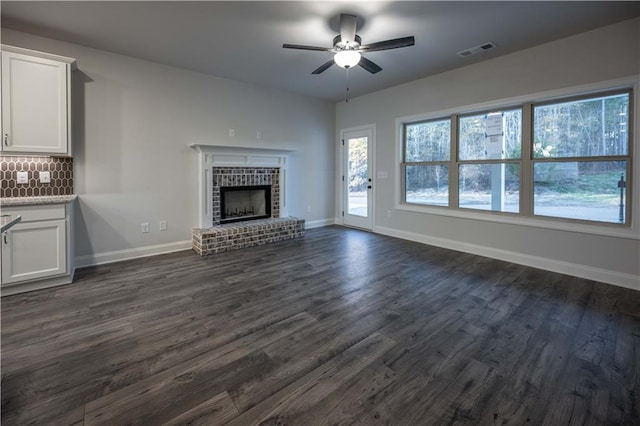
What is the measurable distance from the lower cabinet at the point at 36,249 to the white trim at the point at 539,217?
4882 millimetres

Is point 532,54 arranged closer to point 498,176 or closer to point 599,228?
point 498,176

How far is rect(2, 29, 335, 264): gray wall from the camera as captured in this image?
386 cm

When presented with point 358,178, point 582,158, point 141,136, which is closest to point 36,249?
point 141,136

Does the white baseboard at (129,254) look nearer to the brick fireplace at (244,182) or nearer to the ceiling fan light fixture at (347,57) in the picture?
the brick fireplace at (244,182)

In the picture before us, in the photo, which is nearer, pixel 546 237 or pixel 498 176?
pixel 546 237

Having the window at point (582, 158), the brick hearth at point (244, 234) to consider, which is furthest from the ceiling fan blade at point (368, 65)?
the brick hearth at point (244, 234)

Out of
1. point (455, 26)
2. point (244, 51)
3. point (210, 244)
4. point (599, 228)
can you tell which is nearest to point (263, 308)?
point (210, 244)

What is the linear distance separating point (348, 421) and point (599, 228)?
373 cm

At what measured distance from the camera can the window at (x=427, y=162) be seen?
5027 mm

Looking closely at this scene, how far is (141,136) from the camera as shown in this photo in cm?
429

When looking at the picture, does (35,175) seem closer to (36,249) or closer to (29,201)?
(29,201)

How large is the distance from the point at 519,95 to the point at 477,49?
0.83m

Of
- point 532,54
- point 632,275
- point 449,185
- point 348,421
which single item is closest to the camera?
point 348,421

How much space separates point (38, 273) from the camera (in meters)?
3.08
